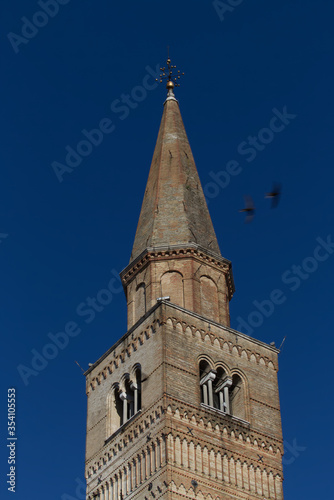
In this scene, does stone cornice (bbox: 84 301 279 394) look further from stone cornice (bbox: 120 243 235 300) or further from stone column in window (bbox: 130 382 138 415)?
stone cornice (bbox: 120 243 235 300)

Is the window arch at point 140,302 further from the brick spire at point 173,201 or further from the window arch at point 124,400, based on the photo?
the window arch at point 124,400

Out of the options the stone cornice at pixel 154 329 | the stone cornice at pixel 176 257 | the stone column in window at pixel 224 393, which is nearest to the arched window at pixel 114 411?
the stone cornice at pixel 154 329

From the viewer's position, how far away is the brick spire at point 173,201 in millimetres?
43625

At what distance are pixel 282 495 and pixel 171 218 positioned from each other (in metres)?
11.7

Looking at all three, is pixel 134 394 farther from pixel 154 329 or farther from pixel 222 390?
pixel 222 390

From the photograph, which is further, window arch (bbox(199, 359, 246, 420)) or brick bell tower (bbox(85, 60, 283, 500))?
window arch (bbox(199, 359, 246, 420))

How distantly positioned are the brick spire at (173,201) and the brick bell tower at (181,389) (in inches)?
2.9

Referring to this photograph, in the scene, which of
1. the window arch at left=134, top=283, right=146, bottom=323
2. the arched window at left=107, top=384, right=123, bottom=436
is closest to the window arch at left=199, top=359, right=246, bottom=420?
the arched window at left=107, top=384, right=123, bottom=436

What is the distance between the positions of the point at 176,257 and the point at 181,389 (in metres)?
6.23

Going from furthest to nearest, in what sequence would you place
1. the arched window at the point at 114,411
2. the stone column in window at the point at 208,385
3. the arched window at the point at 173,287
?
the arched window at the point at 173,287 < the arched window at the point at 114,411 < the stone column in window at the point at 208,385

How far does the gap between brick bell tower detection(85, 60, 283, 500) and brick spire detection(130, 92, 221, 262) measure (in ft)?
0.24

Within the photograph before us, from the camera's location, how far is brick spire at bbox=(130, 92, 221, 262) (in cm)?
4362

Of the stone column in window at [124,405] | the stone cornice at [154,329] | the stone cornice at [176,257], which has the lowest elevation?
the stone column in window at [124,405]

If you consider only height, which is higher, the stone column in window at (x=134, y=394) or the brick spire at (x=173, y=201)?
the brick spire at (x=173, y=201)
